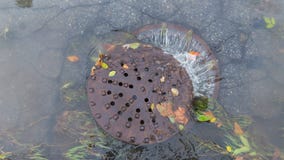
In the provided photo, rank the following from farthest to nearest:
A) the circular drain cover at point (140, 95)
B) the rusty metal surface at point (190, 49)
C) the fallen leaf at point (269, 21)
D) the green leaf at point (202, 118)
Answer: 1. the fallen leaf at point (269, 21)
2. the rusty metal surface at point (190, 49)
3. the green leaf at point (202, 118)
4. the circular drain cover at point (140, 95)

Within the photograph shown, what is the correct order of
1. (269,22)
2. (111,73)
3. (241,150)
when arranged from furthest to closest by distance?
(269,22)
(111,73)
(241,150)

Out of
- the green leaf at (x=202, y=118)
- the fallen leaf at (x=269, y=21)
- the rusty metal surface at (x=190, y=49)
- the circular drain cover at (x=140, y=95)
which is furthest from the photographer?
the fallen leaf at (x=269, y=21)

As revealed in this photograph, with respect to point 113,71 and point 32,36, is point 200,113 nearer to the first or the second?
point 113,71

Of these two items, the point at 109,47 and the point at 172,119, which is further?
the point at 109,47

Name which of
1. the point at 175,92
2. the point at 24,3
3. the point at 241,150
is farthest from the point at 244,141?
the point at 24,3

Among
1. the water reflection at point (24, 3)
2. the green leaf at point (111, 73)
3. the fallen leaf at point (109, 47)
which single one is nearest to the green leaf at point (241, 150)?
the green leaf at point (111, 73)

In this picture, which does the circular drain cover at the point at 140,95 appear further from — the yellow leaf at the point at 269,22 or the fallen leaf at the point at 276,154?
the yellow leaf at the point at 269,22

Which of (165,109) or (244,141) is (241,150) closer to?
(244,141)

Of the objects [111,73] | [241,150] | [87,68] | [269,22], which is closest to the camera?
[241,150]

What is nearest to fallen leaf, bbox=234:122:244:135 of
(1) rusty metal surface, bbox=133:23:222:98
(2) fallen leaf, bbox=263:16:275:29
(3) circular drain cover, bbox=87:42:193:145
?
(1) rusty metal surface, bbox=133:23:222:98
